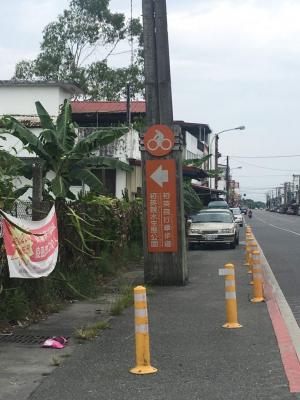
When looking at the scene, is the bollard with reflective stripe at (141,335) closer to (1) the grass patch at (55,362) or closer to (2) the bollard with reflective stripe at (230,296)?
(1) the grass patch at (55,362)

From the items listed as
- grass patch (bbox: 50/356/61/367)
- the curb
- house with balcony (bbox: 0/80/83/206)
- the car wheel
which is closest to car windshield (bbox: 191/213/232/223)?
the car wheel

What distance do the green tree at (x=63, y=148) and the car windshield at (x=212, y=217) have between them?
1133 cm

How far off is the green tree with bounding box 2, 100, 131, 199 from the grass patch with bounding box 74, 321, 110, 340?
3681mm

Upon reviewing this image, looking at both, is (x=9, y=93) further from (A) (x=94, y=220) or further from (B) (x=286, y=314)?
(B) (x=286, y=314)

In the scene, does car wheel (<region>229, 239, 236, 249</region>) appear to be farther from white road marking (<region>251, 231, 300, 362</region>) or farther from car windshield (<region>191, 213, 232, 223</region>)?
white road marking (<region>251, 231, 300, 362</region>)

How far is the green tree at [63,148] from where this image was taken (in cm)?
1175

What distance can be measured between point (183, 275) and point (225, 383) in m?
6.73

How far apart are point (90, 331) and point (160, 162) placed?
5315 mm

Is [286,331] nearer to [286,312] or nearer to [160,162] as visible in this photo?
[286,312]

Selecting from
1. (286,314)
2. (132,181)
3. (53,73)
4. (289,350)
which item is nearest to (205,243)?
(132,181)

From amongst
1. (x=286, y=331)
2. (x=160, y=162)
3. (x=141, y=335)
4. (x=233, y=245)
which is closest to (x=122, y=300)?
(x=286, y=331)

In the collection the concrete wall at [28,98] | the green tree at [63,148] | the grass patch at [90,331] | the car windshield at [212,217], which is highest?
the concrete wall at [28,98]

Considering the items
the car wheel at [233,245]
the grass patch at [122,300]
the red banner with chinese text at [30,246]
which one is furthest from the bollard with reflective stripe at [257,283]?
the car wheel at [233,245]

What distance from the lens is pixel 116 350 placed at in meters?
6.99
